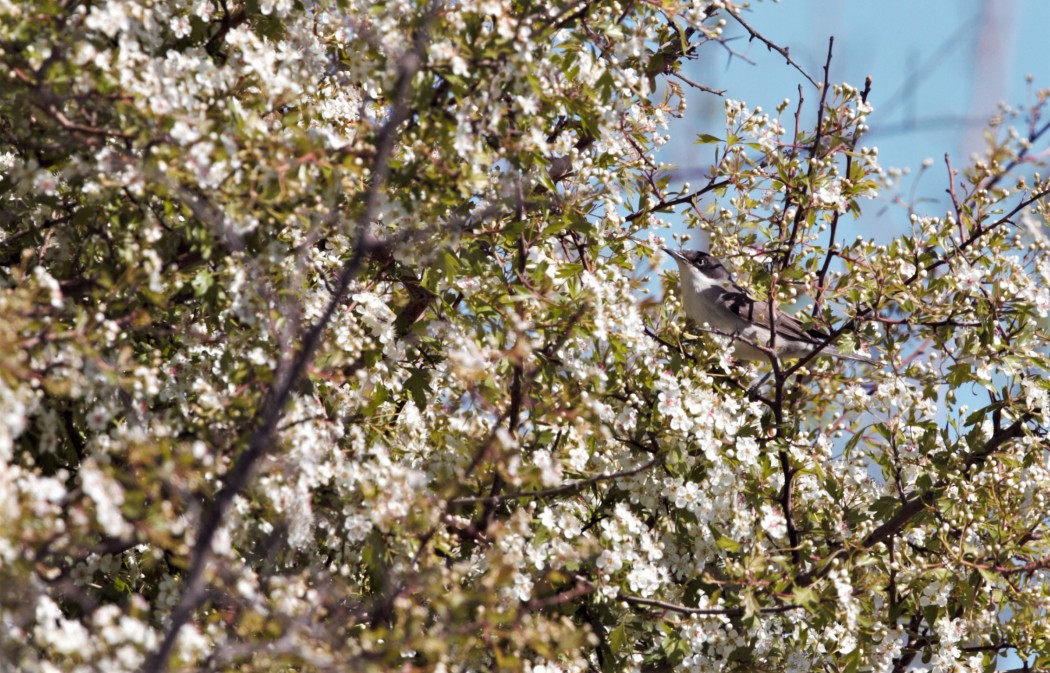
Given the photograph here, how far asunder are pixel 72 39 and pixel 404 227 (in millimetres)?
1057

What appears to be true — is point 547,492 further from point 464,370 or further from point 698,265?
point 698,265

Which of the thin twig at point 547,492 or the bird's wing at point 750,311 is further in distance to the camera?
the bird's wing at point 750,311

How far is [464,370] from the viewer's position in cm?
318

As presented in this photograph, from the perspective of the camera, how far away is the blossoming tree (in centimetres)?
281

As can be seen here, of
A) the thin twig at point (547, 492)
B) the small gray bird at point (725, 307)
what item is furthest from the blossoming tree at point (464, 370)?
the small gray bird at point (725, 307)

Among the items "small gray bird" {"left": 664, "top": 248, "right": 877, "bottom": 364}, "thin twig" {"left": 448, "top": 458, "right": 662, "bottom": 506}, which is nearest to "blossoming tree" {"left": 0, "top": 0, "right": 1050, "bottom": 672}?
"thin twig" {"left": 448, "top": 458, "right": 662, "bottom": 506}

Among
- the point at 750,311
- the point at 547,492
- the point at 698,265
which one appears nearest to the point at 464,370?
the point at 547,492

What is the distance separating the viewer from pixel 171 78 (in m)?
3.01

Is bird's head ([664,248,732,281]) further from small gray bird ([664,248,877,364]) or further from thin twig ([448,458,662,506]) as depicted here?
thin twig ([448,458,662,506])

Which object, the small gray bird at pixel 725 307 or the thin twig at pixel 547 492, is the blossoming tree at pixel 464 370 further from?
the small gray bird at pixel 725 307

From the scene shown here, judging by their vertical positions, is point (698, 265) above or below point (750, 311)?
above

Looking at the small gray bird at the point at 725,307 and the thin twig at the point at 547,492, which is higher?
the small gray bird at the point at 725,307

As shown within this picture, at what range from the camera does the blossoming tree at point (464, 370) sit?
2.81 metres

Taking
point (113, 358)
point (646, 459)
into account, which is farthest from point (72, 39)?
point (646, 459)
